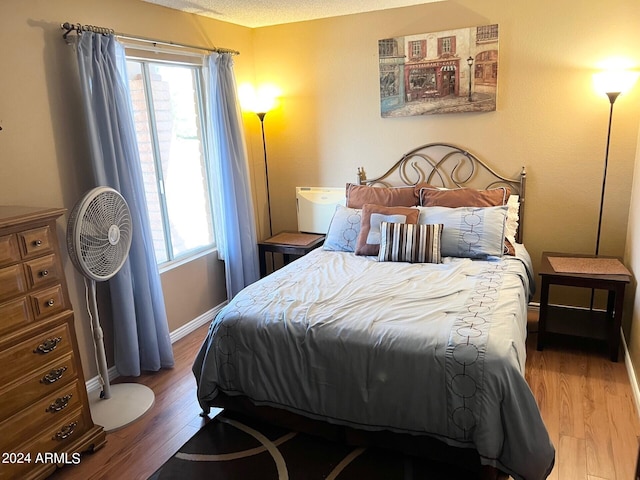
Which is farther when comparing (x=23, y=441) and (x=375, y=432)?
(x=375, y=432)

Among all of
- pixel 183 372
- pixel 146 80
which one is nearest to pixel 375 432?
pixel 183 372

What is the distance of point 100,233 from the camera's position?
8.13 feet

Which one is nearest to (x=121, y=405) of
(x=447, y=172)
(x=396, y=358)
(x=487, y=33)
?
(x=396, y=358)

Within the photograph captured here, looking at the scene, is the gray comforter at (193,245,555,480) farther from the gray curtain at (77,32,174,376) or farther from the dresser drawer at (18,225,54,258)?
the dresser drawer at (18,225,54,258)

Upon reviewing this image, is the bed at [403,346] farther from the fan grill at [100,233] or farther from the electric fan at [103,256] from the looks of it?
the fan grill at [100,233]

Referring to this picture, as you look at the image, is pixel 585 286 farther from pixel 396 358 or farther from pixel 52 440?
pixel 52 440

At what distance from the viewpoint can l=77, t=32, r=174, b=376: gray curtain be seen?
2611 mm

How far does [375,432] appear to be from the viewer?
2160mm

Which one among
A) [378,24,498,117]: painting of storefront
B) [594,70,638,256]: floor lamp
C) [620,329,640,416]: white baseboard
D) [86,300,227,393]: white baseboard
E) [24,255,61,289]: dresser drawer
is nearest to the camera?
[24,255,61,289]: dresser drawer

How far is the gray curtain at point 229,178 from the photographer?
3627 millimetres

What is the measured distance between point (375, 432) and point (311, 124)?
280 cm

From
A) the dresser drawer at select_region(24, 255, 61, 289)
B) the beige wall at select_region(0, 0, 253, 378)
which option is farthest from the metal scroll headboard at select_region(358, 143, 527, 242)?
the dresser drawer at select_region(24, 255, 61, 289)

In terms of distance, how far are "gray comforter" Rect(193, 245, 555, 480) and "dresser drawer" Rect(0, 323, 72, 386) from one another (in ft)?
2.24

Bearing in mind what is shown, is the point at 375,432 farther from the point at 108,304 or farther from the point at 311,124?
the point at 311,124
